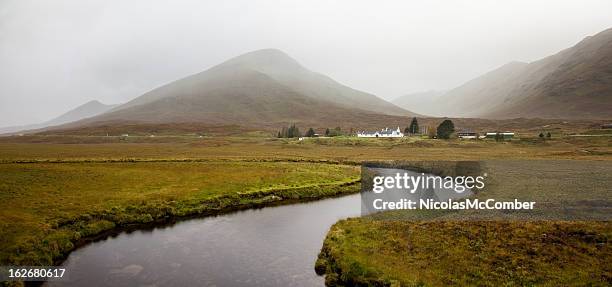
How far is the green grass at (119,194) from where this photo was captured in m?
27.5

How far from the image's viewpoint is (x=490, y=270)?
20.2 metres

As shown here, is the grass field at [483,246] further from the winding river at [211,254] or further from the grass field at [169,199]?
the winding river at [211,254]

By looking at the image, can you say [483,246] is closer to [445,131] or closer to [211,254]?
[211,254]

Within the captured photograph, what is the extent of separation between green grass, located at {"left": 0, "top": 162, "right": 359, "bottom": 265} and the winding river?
278 cm

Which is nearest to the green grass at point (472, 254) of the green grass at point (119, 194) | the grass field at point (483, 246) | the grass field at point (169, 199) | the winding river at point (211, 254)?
the grass field at point (483, 246)

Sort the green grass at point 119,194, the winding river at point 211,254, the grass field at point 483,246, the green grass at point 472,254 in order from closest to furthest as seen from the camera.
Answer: the green grass at point 472,254 → the grass field at point 483,246 → the winding river at point 211,254 → the green grass at point 119,194

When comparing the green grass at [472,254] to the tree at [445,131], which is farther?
the tree at [445,131]

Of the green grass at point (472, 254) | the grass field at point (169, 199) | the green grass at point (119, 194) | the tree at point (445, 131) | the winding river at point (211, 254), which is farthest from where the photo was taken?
the tree at point (445, 131)

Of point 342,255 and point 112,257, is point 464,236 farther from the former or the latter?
point 112,257

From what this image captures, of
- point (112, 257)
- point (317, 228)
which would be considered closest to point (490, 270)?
point (317, 228)

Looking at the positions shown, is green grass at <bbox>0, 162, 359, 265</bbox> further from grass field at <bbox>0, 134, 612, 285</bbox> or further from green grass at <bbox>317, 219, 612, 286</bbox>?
green grass at <bbox>317, 219, 612, 286</bbox>

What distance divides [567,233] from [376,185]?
41.6ft

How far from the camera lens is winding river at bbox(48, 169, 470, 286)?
22609 mm

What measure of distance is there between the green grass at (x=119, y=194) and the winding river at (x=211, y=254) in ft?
9.13
